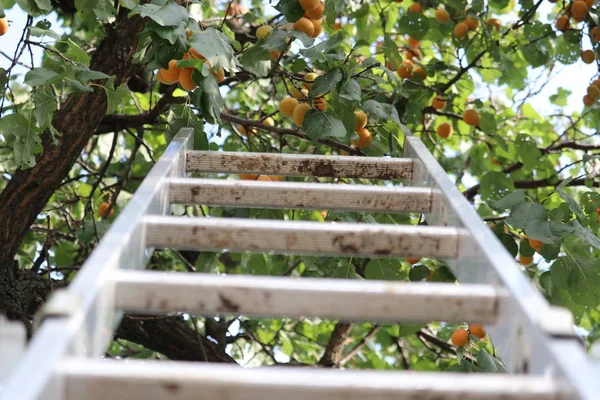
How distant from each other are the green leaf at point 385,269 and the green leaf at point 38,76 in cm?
115

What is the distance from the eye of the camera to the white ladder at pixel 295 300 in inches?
37.2

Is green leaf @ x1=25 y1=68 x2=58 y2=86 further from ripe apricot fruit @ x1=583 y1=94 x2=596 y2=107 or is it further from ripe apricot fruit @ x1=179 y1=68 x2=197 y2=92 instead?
ripe apricot fruit @ x1=583 y1=94 x2=596 y2=107

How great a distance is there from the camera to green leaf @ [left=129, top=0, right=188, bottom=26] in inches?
79.5

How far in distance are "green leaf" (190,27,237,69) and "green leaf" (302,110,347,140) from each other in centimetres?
41

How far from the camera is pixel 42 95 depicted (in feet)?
7.85

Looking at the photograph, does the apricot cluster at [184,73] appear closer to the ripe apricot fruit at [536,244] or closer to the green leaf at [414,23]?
the ripe apricot fruit at [536,244]

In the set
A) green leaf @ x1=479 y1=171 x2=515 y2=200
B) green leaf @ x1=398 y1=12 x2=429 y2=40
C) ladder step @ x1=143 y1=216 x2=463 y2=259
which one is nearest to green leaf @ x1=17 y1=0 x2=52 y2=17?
ladder step @ x1=143 y1=216 x2=463 y2=259

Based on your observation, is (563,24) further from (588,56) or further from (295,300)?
(295,300)

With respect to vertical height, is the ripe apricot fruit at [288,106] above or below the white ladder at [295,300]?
above

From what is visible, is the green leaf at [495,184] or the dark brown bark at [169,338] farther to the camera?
the green leaf at [495,184]

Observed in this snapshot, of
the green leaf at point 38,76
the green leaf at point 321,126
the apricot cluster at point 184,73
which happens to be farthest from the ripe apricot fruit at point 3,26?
the green leaf at point 321,126

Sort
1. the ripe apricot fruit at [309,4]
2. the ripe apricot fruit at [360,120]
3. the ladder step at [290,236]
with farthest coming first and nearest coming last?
the ripe apricot fruit at [360,120], the ripe apricot fruit at [309,4], the ladder step at [290,236]

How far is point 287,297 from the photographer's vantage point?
117cm

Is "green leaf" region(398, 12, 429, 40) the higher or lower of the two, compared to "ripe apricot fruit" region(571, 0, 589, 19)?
lower
